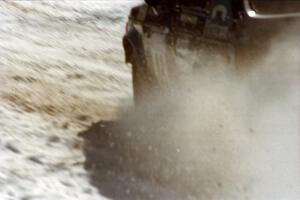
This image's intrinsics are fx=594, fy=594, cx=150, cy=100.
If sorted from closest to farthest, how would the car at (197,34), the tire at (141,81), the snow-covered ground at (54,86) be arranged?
1. the snow-covered ground at (54,86)
2. the car at (197,34)
3. the tire at (141,81)

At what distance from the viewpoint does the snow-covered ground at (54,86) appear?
488 cm

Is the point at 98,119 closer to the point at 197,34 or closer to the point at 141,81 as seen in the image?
the point at 141,81

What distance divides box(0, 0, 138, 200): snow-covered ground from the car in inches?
40.0

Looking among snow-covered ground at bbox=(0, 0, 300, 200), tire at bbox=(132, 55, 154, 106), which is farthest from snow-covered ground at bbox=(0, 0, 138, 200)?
tire at bbox=(132, 55, 154, 106)

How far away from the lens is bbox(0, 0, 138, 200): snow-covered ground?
192 inches

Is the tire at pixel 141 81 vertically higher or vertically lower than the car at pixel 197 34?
lower

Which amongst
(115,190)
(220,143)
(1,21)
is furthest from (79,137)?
(1,21)

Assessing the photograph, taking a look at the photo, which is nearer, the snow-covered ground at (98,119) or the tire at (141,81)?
the snow-covered ground at (98,119)

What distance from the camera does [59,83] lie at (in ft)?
23.1

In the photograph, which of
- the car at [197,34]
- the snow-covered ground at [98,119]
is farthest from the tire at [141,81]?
the snow-covered ground at [98,119]

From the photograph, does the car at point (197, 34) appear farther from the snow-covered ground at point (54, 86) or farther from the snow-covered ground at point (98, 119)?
the snow-covered ground at point (54, 86)

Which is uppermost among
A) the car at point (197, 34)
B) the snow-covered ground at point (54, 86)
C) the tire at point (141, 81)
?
the car at point (197, 34)

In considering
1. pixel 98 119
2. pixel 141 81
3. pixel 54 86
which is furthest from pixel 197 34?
pixel 54 86

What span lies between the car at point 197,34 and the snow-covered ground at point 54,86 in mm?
1016
